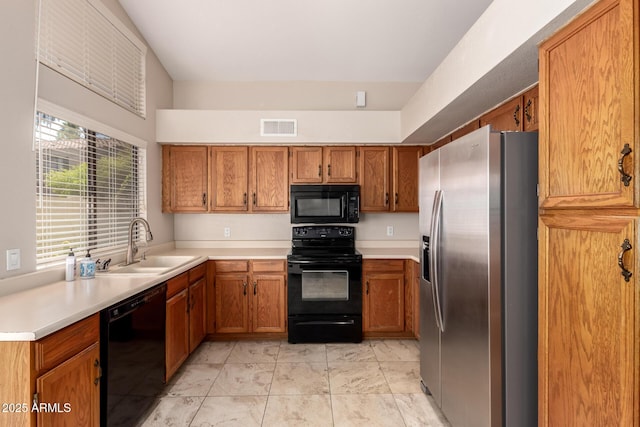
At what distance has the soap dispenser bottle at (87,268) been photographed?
7.28 feet

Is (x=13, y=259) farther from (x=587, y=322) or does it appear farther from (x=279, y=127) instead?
(x=587, y=322)

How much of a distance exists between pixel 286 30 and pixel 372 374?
3.14 meters

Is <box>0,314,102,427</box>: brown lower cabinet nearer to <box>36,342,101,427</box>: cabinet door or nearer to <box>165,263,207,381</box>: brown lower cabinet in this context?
<box>36,342,101,427</box>: cabinet door

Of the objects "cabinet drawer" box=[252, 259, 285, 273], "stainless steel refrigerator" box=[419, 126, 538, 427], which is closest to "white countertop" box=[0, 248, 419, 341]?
"cabinet drawer" box=[252, 259, 285, 273]

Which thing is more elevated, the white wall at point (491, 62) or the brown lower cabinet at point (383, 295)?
the white wall at point (491, 62)

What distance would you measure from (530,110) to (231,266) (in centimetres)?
282

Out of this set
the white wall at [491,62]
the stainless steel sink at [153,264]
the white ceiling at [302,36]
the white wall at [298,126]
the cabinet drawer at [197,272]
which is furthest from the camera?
the white wall at [298,126]

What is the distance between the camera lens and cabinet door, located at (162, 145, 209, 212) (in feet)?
11.9

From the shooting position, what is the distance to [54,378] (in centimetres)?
136

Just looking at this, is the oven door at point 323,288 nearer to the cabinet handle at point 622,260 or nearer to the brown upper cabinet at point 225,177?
the brown upper cabinet at point 225,177

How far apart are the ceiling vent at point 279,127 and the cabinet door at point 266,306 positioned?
1.51m

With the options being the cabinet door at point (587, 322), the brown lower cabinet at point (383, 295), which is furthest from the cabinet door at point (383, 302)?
the cabinet door at point (587, 322)

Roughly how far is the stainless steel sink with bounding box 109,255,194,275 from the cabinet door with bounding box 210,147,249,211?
72 centimetres

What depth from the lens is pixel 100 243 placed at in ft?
8.68
